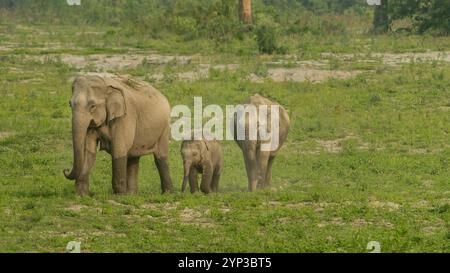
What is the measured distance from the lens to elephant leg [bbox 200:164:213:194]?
1858 centimetres

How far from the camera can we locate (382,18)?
1485 inches

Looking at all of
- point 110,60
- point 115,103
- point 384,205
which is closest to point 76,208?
point 115,103

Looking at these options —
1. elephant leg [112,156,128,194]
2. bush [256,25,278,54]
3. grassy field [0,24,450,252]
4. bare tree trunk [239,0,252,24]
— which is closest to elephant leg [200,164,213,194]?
grassy field [0,24,450,252]

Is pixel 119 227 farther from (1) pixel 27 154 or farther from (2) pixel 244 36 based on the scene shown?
(2) pixel 244 36

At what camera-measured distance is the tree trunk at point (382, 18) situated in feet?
122

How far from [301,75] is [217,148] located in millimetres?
8956

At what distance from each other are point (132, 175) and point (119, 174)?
774mm

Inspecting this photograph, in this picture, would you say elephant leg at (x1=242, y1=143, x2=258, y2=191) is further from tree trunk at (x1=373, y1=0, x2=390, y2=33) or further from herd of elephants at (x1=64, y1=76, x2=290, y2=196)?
tree trunk at (x1=373, y1=0, x2=390, y2=33)

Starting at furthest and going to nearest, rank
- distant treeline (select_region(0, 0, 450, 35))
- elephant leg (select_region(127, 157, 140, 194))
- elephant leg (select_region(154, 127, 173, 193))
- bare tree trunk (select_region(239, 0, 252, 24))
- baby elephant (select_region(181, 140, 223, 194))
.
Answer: bare tree trunk (select_region(239, 0, 252, 24)) → distant treeline (select_region(0, 0, 450, 35)) → baby elephant (select_region(181, 140, 223, 194)) → elephant leg (select_region(154, 127, 173, 193)) → elephant leg (select_region(127, 157, 140, 194))

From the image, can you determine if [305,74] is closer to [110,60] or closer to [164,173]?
[110,60]

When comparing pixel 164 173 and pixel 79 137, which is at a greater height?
pixel 79 137

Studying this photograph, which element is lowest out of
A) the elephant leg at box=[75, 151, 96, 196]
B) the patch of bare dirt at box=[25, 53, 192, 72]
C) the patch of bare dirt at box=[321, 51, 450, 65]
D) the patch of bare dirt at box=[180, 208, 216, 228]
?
the patch of bare dirt at box=[321, 51, 450, 65]

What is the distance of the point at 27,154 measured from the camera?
21.0 meters
